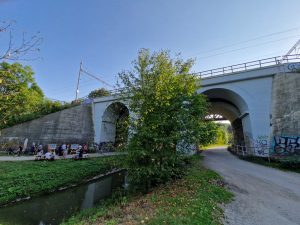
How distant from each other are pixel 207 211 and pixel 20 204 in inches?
377

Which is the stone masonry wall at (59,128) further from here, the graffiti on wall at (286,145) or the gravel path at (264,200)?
the graffiti on wall at (286,145)

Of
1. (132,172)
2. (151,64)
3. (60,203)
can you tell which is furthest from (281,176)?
(60,203)

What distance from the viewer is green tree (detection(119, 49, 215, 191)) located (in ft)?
26.6

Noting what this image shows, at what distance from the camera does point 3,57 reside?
233 cm

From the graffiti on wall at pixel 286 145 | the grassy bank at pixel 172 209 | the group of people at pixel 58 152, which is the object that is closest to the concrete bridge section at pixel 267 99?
the graffiti on wall at pixel 286 145

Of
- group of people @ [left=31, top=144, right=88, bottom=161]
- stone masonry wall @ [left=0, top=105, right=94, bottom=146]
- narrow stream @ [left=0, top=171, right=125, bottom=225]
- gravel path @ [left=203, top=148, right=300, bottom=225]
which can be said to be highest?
stone masonry wall @ [left=0, top=105, right=94, bottom=146]

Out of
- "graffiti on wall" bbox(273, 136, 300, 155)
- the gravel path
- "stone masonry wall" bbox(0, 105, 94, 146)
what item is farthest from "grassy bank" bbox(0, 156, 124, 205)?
"graffiti on wall" bbox(273, 136, 300, 155)

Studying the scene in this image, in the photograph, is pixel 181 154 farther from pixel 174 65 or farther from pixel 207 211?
pixel 174 65

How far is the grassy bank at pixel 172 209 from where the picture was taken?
510 cm

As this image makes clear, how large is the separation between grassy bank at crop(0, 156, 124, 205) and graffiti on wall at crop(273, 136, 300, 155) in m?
13.4

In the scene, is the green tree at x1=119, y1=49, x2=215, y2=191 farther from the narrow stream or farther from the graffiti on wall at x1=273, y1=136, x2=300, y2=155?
the graffiti on wall at x1=273, y1=136, x2=300, y2=155

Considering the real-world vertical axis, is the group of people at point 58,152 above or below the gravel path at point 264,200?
above

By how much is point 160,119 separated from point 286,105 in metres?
13.7

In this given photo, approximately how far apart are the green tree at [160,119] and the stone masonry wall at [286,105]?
10.1 m
